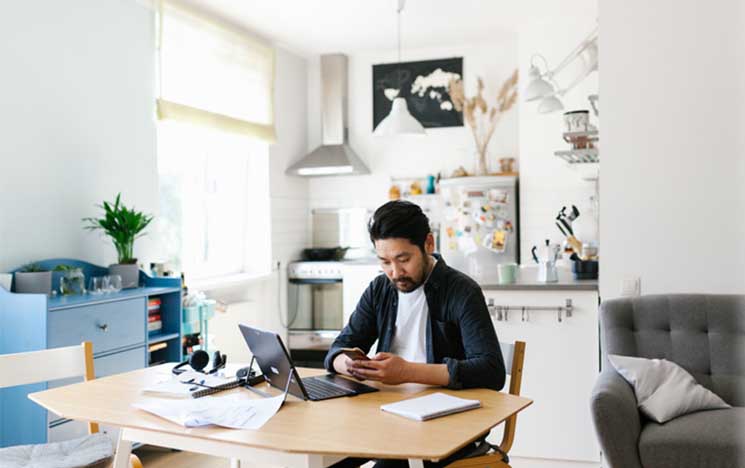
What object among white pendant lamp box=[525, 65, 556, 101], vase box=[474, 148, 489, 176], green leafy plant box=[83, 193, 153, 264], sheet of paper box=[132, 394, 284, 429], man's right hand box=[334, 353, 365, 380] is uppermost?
white pendant lamp box=[525, 65, 556, 101]

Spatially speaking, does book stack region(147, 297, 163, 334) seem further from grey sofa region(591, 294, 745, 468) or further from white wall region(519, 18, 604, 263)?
white wall region(519, 18, 604, 263)

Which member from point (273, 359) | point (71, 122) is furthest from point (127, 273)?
Answer: point (273, 359)

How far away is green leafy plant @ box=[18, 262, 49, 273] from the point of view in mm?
3557

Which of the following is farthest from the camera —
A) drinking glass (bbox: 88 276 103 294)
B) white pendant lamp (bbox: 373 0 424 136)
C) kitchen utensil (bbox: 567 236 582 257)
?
white pendant lamp (bbox: 373 0 424 136)

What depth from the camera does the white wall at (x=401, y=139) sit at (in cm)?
633

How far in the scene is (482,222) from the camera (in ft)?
19.6

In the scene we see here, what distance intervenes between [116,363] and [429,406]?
2.30m

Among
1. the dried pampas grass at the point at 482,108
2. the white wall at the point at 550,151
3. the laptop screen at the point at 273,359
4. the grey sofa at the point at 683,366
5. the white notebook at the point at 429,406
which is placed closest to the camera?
the white notebook at the point at 429,406

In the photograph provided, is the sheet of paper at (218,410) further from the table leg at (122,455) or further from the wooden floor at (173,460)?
the wooden floor at (173,460)

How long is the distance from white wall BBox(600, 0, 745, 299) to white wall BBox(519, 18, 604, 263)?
7.31ft

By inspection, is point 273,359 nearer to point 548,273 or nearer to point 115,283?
point 115,283

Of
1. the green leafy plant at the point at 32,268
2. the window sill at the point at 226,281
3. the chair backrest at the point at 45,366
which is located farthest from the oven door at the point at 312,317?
the chair backrest at the point at 45,366

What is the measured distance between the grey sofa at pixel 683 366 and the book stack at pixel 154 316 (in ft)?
8.25

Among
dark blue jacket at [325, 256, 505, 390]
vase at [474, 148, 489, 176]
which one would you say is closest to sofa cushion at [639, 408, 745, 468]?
dark blue jacket at [325, 256, 505, 390]
